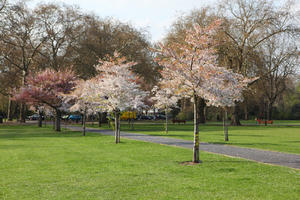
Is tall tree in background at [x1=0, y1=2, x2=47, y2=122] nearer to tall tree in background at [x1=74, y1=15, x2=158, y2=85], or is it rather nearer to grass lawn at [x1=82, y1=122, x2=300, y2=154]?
tall tree in background at [x1=74, y1=15, x2=158, y2=85]

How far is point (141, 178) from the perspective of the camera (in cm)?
876

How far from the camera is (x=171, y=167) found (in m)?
10.4

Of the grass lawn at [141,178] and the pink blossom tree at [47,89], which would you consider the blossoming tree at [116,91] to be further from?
the pink blossom tree at [47,89]

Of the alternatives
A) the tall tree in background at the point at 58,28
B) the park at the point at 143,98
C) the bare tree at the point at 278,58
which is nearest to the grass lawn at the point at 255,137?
the park at the point at 143,98

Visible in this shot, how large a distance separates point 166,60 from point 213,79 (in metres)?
2.04

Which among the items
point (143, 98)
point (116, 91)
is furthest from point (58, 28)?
point (116, 91)

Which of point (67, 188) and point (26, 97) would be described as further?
point (26, 97)

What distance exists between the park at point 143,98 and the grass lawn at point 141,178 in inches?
1.2

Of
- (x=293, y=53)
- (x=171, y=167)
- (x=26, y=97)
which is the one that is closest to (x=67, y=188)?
A: (x=171, y=167)

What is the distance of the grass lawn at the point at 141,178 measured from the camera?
721 centimetres

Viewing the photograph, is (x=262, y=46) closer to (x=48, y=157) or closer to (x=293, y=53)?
(x=293, y=53)

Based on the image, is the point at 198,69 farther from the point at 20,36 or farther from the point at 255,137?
the point at 20,36

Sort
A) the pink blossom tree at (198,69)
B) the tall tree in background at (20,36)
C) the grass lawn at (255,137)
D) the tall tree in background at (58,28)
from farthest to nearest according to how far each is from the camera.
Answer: the tall tree in background at (58,28), the tall tree in background at (20,36), the grass lawn at (255,137), the pink blossom tree at (198,69)

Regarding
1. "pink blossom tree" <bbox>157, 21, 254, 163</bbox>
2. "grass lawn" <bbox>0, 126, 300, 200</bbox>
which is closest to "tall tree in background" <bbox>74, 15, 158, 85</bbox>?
"pink blossom tree" <bbox>157, 21, 254, 163</bbox>
